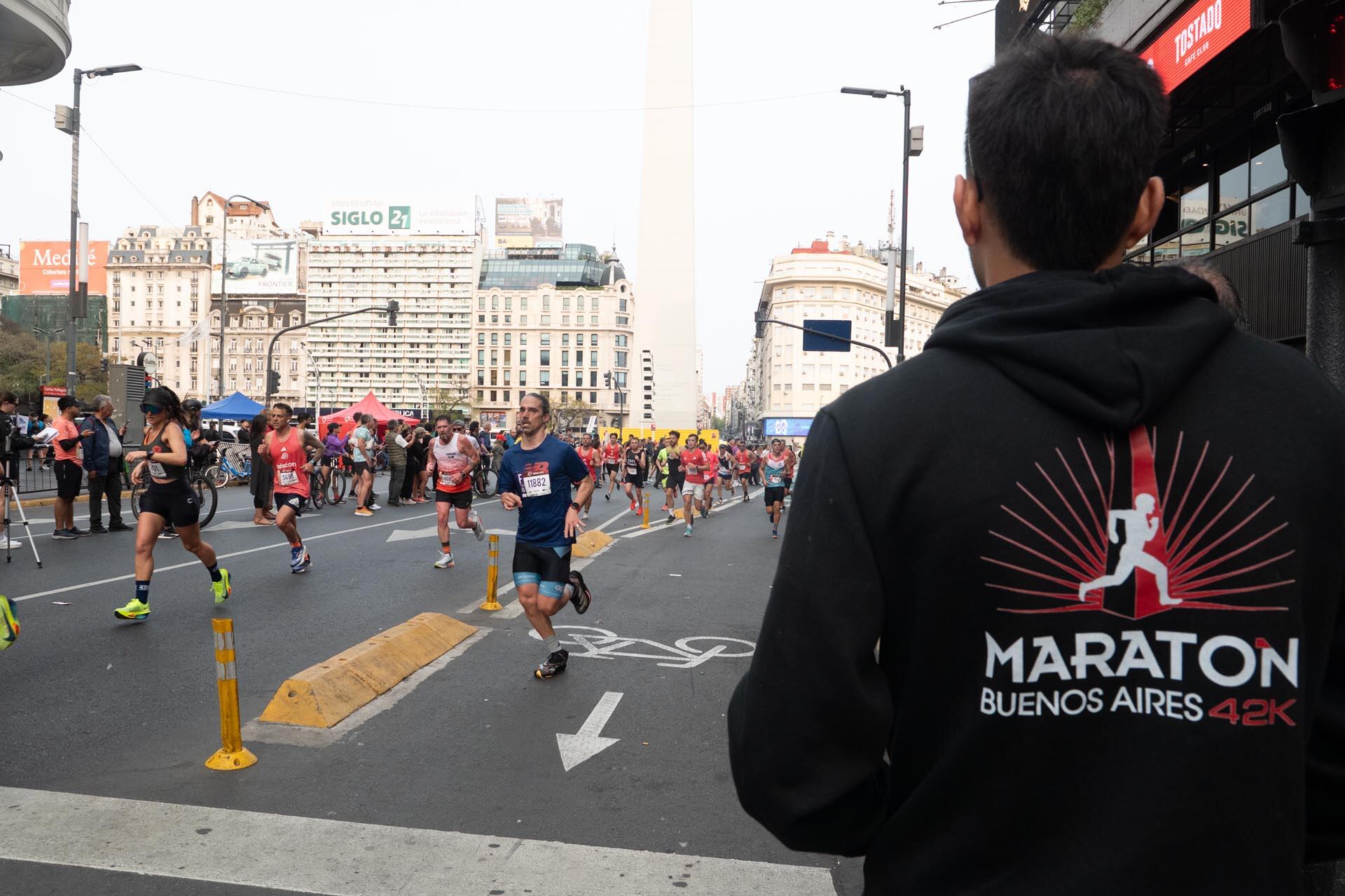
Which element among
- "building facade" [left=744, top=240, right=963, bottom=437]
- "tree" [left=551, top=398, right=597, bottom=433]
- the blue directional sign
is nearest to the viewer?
the blue directional sign

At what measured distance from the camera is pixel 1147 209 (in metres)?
1.38

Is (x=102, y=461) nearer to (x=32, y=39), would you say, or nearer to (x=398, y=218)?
(x=32, y=39)

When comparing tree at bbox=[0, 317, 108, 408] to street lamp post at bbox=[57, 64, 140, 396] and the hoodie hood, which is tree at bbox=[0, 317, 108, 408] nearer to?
street lamp post at bbox=[57, 64, 140, 396]

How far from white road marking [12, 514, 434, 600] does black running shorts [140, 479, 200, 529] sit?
1.86 metres

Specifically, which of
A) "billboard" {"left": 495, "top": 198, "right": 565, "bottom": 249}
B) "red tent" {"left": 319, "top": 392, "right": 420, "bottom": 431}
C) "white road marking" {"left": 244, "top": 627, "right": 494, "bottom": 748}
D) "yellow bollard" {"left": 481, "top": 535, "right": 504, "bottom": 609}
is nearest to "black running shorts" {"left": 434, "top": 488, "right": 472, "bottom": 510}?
"yellow bollard" {"left": 481, "top": 535, "right": 504, "bottom": 609}

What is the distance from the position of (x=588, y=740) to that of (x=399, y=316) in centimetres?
14678

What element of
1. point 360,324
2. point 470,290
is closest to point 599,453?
point 470,290

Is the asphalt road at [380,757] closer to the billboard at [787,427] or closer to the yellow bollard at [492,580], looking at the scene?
the yellow bollard at [492,580]

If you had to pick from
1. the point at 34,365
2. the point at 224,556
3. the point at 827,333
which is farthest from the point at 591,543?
the point at 34,365

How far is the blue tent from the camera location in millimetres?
32719

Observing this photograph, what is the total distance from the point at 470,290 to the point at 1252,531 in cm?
14988

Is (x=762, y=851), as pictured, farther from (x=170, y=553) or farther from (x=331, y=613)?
(x=170, y=553)

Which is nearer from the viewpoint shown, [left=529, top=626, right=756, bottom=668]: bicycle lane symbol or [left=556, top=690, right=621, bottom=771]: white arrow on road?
[left=556, top=690, right=621, bottom=771]: white arrow on road

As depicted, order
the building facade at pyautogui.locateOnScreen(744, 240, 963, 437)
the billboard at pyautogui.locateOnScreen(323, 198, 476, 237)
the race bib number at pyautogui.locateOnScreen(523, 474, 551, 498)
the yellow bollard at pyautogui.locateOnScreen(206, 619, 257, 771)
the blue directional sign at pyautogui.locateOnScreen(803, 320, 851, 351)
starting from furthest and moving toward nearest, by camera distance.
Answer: the billboard at pyautogui.locateOnScreen(323, 198, 476, 237)
the building facade at pyautogui.locateOnScreen(744, 240, 963, 437)
the blue directional sign at pyautogui.locateOnScreen(803, 320, 851, 351)
the race bib number at pyautogui.locateOnScreen(523, 474, 551, 498)
the yellow bollard at pyautogui.locateOnScreen(206, 619, 257, 771)
